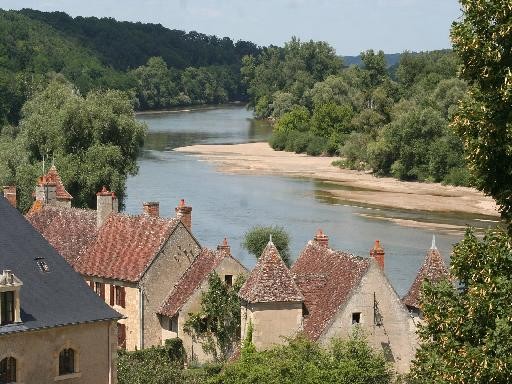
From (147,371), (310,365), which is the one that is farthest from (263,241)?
(310,365)

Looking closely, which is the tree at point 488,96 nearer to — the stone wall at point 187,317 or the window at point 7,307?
the window at point 7,307

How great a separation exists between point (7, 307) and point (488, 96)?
43.8 ft

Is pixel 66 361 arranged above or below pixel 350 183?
above

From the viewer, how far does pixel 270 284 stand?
3534cm

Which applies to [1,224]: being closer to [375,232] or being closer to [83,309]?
[83,309]

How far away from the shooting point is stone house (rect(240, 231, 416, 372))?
35.1m

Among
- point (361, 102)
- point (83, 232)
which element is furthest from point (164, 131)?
point (83, 232)

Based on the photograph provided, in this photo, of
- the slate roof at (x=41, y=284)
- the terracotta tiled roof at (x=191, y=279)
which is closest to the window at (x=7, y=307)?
the slate roof at (x=41, y=284)

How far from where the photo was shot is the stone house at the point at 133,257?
4200cm

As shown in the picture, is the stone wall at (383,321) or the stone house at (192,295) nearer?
the stone wall at (383,321)

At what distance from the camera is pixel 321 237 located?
39.8 m

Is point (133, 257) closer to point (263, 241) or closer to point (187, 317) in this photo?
point (187, 317)

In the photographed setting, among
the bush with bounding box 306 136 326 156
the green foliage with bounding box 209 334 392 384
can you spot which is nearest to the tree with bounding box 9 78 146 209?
the green foliage with bounding box 209 334 392 384

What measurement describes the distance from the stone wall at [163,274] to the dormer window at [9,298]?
42.3 feet
